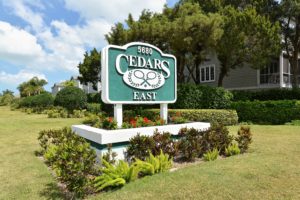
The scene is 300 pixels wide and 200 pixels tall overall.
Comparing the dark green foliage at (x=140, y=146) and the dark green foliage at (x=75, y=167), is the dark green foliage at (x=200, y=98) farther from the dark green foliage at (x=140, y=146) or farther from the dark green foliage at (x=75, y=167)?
the dark green foliage at (x=75, y=167)

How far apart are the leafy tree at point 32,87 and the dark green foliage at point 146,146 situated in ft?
152

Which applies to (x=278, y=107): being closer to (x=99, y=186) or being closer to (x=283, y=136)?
(x=283, y=136)

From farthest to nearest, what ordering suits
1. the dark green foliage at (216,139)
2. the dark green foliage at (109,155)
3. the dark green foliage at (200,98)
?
the dark green foliage at (200,98) < the dark green foliage at (216,139) < the dark green foliage at (109,155)

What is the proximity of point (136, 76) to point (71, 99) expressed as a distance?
51.1 ft

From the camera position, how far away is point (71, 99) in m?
21.4

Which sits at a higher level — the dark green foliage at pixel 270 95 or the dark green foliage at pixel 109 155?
the dark green foliage at pixel 270 95

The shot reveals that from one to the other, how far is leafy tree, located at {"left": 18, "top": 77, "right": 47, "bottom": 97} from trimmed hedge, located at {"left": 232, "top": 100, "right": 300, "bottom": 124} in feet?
136

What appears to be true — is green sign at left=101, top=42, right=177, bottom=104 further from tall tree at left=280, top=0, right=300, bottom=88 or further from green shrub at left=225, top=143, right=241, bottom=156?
tall tree at left=280, top=0, right=300, bottom=88

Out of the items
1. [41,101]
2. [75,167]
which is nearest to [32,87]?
[41,101]

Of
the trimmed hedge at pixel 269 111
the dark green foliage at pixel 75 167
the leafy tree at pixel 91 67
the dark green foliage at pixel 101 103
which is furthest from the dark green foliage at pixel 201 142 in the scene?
the leafy tree at pixel 91 67

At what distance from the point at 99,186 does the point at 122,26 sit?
53.3ft

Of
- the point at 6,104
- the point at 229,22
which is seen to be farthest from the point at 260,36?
the point at 6,104

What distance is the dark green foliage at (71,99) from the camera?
21.5 meters

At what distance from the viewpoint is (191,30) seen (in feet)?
51.9
